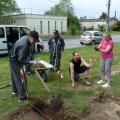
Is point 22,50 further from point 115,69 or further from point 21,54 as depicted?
point 115,69

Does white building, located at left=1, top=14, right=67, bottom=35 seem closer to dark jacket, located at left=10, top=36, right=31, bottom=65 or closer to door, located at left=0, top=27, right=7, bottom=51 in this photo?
door, located at left=0, top=27, right=7, bottom=51

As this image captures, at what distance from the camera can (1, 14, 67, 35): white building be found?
59.4 metres

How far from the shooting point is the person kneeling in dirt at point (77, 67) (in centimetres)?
1008

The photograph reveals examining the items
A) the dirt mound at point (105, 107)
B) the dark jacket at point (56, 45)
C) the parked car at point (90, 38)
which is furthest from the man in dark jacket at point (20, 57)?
the parked car at point (90, 38)

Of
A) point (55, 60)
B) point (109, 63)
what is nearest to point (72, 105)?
point (109, 63)

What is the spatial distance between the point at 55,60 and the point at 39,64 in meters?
2.70

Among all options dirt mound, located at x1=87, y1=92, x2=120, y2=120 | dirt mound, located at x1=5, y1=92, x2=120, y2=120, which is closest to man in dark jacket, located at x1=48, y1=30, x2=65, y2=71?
dirt mound, located at x1=87, y1=92, x2=120, y2=120

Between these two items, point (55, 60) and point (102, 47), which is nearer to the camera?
point (102, 47)

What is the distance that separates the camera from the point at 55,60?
1204 cm

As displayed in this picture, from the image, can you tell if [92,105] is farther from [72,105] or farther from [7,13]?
[7,13]

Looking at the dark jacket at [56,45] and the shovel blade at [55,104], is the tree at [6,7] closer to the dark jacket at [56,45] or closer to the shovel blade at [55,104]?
the dark jacket at [56,45]

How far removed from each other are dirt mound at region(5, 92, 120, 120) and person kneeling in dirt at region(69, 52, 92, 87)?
2202mm

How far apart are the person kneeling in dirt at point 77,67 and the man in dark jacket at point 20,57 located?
211 cm

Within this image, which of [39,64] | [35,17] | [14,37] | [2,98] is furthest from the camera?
[35,17]
